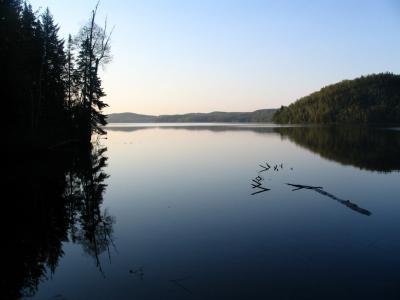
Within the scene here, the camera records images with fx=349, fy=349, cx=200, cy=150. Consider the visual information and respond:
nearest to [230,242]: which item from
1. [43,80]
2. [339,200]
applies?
[339,200]

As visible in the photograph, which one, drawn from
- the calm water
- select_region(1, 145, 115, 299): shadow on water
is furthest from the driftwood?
select_region(1, 145, 115, 299): shadow on water

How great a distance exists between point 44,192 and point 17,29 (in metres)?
21.3

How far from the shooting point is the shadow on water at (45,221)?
32.5 ft

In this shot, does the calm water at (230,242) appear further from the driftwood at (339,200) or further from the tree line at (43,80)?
the tree line at (43,80)

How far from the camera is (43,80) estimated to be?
134 ft

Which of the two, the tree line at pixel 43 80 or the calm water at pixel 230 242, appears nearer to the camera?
the calm water at pixel 230 242

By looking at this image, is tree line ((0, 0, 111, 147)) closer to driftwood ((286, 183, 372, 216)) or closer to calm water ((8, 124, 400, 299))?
calm water ((8, 124, 400, 299))

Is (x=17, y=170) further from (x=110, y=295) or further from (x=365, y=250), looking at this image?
(x=365, y=250)

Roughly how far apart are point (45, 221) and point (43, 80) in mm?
30803

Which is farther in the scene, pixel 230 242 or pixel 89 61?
pixel 89 61

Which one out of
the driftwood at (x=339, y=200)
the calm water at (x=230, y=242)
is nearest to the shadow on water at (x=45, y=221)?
the calm water at (x=230, y=242)

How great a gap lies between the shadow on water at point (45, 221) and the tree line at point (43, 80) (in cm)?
690

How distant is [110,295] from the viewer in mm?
8430

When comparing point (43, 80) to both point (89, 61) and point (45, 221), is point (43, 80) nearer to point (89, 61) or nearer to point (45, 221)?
point (89, 61)
